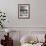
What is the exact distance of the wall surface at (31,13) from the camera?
4031mm

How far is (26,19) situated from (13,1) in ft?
2.24

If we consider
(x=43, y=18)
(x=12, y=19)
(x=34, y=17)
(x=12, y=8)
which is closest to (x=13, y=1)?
(x=12, y=8)

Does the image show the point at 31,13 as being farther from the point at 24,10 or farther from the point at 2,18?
the point at 2,18

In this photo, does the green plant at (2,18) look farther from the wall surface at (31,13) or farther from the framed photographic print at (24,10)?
the framed photographic print at (24,10)

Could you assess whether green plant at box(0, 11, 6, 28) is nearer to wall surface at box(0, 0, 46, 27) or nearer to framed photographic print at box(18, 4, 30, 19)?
wall surface at box(0, 0, 46, 27)

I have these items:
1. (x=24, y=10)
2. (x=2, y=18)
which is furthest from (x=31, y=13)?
(x=2, y=18)

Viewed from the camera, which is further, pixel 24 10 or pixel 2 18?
pixel 24 10

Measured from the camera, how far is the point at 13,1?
159 inches

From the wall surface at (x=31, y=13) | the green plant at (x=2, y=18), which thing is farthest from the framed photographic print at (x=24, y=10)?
the green plant at (x=2, y=18)

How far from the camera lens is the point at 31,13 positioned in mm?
4031

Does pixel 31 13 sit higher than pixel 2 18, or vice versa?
pixel 31 13

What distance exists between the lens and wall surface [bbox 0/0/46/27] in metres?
4.03

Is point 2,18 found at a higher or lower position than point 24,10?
lower

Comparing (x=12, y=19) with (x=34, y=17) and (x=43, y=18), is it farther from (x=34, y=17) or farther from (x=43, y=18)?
(x=43, y=18)
